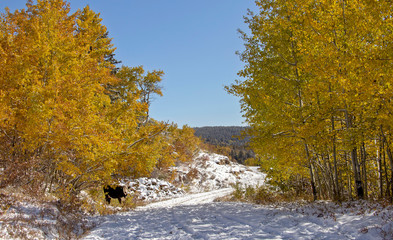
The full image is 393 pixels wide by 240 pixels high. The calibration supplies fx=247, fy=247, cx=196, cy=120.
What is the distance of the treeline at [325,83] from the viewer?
651 cm

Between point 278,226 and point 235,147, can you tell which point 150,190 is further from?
point 235,147

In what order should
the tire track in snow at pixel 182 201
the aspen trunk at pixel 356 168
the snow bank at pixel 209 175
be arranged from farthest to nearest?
the snow bank at pixel 209 175
the tire track in snow at pixel 182 201
the aspen trunk at pixel 356 168

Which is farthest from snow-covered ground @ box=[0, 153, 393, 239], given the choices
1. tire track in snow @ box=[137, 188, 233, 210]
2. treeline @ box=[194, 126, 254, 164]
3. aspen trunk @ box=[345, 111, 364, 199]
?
tire track in snow @ box=[137, 188, 233, 210]

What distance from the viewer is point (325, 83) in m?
7.83

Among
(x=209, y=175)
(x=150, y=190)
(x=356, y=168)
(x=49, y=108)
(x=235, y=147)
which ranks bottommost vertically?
(x=209, y=175)

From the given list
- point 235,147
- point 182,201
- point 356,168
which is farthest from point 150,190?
point 235,147

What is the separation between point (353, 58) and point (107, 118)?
8685 mm

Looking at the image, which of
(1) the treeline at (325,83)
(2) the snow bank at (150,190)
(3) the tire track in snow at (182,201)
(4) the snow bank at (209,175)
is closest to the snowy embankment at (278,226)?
(1) the treeline at (325,83)

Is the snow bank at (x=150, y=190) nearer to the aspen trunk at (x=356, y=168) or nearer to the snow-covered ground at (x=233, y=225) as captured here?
the snow-covered ground at (x=233, y=225)

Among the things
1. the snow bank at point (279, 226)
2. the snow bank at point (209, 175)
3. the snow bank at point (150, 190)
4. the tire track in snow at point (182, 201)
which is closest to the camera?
the snow bank at point (279, 226)

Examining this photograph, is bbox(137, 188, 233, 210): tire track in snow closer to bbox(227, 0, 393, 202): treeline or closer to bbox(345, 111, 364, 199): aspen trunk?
bbox(227, 0, 393, 202): treeline

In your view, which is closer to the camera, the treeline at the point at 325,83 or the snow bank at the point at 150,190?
the treeline at the point at 325,83

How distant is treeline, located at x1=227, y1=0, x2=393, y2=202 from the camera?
6.51m

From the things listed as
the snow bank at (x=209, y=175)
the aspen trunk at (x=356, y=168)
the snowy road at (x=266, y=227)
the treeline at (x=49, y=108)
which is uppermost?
the treeline at (x=49, y=108)
